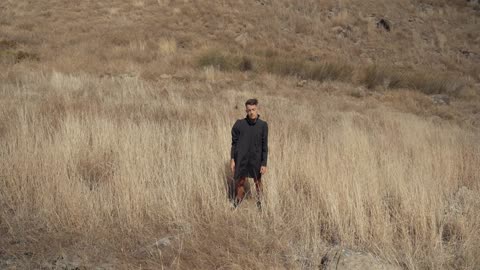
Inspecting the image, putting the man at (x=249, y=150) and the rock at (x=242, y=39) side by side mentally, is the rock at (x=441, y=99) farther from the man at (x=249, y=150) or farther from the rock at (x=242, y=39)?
the man at (x=249, y=150)

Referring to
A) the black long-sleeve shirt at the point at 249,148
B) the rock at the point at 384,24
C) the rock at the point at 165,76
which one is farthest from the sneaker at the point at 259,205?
the rock at the point at 384,24

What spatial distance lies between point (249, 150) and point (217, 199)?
68cm

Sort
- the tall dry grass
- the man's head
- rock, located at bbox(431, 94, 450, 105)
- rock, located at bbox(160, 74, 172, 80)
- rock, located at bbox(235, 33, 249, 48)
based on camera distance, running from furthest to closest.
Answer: rock, located at bbox(235, 33, 249, 48), rock, located at bbox(431, 94, 450, 105), rock, located at bbox(160, 74, 172, 80), the man's head, the tall dry grass

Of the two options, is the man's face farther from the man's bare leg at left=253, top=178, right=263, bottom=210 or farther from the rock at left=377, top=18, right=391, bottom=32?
the rock at left=377, top=18, right=391, bottom=32


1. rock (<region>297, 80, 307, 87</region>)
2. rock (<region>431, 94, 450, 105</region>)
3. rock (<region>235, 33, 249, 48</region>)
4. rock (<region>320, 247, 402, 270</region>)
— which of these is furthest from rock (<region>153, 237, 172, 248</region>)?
rock (<region>235, 33, 249, 48</region>)

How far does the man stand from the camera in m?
4.32

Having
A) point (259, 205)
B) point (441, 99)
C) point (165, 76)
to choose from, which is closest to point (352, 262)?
point (259, 205)

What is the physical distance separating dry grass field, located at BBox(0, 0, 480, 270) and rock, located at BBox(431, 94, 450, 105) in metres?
0.41

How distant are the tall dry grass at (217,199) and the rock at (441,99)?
31.8 feet

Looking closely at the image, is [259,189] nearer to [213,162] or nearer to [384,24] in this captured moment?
[213,162]

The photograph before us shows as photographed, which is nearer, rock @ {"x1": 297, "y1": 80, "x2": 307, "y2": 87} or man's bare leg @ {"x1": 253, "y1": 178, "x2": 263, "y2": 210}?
man's bare leg @ {"x1": 253, "y1": 178, "x2": 263, "y2": 210}

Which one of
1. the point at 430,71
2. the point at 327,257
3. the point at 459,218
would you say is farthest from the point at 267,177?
the point at 430,71

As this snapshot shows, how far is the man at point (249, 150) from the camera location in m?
4.32

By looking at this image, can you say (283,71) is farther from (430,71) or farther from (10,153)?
(10,153)
